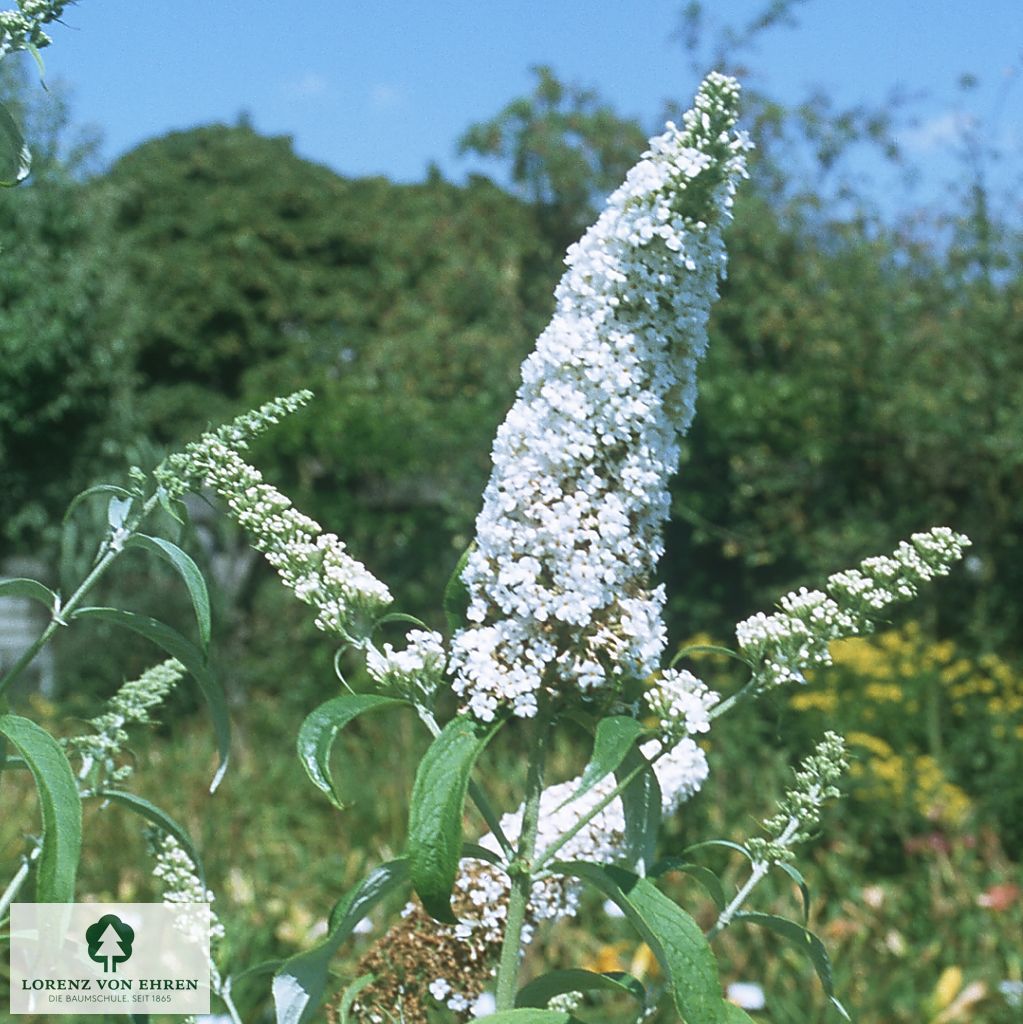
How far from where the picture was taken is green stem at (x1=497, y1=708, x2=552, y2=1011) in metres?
1.30

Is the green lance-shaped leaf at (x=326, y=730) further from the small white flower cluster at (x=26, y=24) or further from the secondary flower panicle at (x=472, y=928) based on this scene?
the small white flower cluster at (x=26, y=24)

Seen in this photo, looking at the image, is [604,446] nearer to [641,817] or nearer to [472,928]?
[641,817]

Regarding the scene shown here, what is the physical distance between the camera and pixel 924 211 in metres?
9.18

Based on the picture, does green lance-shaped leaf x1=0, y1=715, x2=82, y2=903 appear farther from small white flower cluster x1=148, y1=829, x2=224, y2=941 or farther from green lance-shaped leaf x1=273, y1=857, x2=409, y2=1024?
small white flower cluster x1=148, y1=829, x2=224, y2=941

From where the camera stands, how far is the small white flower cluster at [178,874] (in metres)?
1.54

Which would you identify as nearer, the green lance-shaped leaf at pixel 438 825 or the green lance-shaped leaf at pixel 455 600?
the green lance-shaped leaf at pixel 438 825

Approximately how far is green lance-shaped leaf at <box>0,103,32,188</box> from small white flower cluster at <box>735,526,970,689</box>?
35.6 inches

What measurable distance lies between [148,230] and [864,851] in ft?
62.5

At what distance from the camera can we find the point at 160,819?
1.50 metres

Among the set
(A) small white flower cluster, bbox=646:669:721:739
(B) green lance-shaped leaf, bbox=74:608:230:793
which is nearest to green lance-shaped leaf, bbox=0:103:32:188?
(B) green lance-shaped leaf, bbox=74:608:230:793

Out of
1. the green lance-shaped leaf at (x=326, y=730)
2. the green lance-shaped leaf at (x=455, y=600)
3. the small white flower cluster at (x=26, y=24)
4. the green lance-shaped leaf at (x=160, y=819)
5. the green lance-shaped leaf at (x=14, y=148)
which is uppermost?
the small white flower cluster at (x=26, y=24)

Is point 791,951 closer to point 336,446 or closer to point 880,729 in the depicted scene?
point 880,729

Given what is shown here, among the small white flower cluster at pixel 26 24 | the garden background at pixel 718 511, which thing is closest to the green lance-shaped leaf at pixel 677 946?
the small white flower cluster at pixel 26 24

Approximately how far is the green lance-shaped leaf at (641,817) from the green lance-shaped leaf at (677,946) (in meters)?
0.13
